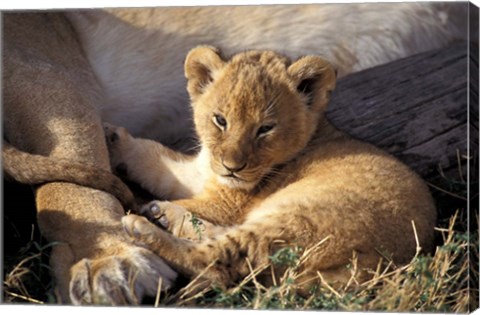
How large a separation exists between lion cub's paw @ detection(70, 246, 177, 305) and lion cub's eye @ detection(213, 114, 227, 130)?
0.50 metres

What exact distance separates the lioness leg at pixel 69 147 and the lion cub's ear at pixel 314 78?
66cm

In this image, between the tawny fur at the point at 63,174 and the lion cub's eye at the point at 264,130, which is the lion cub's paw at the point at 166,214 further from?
the lion cub's eye at the point at 264,130

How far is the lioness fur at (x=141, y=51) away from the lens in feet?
11.5

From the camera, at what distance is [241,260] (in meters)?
2.92

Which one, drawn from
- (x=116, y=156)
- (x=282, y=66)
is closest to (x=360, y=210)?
(x=282, y=66)

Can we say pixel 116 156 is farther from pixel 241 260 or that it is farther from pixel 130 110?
pixel 241 260

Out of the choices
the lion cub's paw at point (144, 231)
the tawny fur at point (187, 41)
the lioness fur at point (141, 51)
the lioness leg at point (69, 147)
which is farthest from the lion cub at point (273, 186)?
the tawny fur at point (187, 41)

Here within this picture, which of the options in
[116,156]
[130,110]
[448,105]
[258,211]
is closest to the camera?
[258,211]

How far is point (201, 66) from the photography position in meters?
3.45

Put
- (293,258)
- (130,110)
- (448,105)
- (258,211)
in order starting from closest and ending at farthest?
(293,258), (258,211), (448,105), (130,110)

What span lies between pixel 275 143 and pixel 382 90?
595mm

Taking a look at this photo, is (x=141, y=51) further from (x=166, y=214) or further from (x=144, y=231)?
(x=144, y=231)

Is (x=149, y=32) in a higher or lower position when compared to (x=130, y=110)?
higher

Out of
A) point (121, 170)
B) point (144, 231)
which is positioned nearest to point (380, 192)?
point (144, 231)
